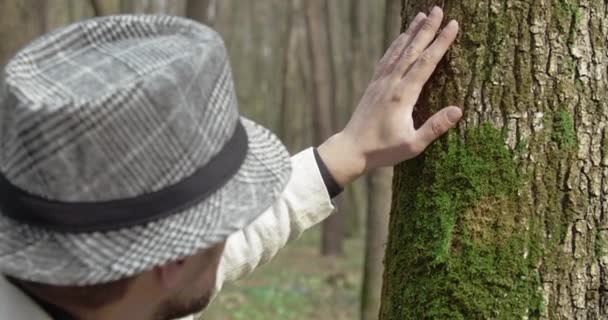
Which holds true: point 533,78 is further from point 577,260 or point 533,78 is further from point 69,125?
point 69,125

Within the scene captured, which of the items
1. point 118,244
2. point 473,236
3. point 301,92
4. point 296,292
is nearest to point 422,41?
point 473,236

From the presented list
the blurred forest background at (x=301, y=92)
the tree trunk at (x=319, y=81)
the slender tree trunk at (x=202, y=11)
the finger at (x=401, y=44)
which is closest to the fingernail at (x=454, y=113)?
the finger at (x=401, y=44)

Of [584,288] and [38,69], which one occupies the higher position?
[38,69]

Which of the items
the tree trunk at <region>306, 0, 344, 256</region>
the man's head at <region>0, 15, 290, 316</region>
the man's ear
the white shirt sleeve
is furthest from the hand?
the tree trunk at <region>306, 0, 344, 256</region>

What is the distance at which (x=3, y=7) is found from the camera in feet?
23.1

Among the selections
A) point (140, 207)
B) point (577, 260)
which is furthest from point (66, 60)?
point (577, 260)

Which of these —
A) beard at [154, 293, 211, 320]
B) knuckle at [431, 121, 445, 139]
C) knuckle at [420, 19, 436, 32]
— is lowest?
beard at [154, 293, 211, 320]

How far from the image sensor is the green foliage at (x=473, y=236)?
2.55 m

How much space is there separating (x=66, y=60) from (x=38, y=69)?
6 cm

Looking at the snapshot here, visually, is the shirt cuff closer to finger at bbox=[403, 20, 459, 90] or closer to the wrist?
the wrist

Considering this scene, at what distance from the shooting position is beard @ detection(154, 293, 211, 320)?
6.82ft

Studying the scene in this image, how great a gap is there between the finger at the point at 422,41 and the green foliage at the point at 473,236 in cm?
25

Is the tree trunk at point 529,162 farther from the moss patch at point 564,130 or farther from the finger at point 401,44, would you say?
the finger at point 401,44

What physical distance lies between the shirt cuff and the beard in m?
0.71
